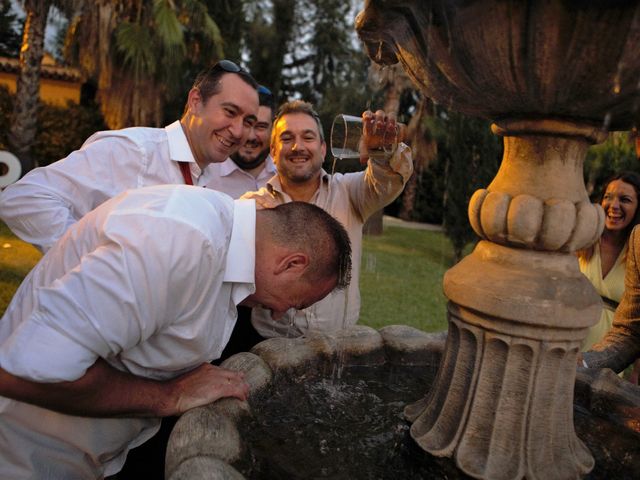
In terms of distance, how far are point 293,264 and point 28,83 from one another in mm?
13089

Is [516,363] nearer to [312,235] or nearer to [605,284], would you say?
[312,235]

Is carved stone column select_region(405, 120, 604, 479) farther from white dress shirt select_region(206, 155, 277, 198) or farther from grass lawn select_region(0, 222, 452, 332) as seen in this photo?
grass lawn select_region(0, 222, 452, 332)

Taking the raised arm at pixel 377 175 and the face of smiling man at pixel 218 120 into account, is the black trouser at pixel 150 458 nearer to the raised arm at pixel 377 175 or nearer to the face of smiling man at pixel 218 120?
the face of smiling man at pixel 218 120

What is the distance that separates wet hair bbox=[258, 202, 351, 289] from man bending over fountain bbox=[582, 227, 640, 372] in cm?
165

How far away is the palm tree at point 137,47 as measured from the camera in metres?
12.7

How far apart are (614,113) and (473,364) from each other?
97 centimetres

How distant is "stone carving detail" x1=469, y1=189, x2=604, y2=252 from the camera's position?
1853 millimetres

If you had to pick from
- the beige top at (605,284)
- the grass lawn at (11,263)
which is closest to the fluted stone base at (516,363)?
the beige top at (605,284)

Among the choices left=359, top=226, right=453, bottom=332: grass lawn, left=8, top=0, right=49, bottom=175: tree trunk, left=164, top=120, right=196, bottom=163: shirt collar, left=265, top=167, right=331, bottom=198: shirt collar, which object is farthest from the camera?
left=8, top=0, right=49, bottom=175: tree trunk

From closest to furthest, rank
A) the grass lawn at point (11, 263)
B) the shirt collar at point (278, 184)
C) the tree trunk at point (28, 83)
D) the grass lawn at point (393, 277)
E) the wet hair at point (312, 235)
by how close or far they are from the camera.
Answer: the wet hair at point (312, 235) < the shirt collar at point (278, 184) < the grass lawn at point (11, 263) < the grass lawn at point (393, 277) < the tree trunk at point (28, 83)

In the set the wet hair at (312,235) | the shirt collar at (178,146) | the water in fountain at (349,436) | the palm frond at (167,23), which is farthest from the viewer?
the palm frond at (167,23)

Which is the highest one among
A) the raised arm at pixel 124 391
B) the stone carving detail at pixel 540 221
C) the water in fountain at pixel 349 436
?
the stone carving detail at pixel 540 221

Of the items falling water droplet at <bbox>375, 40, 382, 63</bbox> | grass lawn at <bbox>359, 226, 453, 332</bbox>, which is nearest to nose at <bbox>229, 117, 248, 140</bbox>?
falling water droplet at <bbox>375, 40, 382, 63</bbox>

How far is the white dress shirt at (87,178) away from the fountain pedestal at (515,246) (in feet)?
A: 4.42
